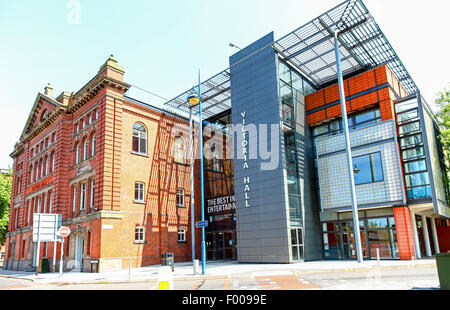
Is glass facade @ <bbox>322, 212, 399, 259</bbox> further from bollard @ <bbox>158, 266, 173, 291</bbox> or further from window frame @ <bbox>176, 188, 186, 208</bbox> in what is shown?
bollard @ <bbox>158, 266, 173, 291</bbox>

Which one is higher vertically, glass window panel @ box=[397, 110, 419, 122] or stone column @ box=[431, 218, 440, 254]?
glass window panel @ box=[397, 110, 419, 122]

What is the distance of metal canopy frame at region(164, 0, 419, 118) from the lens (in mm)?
23875

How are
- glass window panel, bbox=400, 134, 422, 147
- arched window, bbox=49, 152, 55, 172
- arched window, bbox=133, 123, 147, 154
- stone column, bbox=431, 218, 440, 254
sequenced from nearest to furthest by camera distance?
glass window panel, bbox=400, 134, 422, 147 → stone column, bbox=431, 218, 440, 254 → arched window, bbox=133, 123, 147, 154 → arched window, bbox=49, 152, 55, 172

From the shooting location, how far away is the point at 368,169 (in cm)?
2438

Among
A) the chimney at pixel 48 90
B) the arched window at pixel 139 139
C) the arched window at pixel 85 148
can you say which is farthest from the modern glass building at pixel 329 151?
the chimney at pixel 48 90

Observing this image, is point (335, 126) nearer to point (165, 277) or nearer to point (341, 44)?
point (341, 44)

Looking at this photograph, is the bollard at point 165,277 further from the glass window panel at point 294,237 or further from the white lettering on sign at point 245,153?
the white lettering on sign at point 245,153

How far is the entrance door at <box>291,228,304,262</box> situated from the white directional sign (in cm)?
1632

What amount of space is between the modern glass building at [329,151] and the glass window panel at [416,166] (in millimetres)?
58

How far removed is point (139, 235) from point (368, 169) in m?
18.3

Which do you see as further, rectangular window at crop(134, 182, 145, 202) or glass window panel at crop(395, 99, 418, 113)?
rectangular window at crop(134, 182, 145, 202)

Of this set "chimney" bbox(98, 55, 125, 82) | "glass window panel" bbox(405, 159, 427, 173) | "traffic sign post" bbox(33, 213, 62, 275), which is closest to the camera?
"traffic sign post" bbox(33, 213, 62, 275)

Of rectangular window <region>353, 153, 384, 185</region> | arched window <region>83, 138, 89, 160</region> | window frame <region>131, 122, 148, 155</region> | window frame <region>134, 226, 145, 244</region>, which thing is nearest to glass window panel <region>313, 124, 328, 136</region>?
rectangular window <region>353, 153, 384, 185</region>
